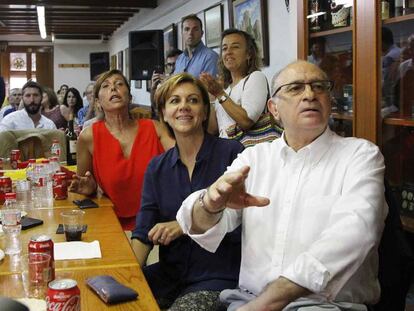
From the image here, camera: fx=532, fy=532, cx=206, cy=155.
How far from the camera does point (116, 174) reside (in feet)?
9.21

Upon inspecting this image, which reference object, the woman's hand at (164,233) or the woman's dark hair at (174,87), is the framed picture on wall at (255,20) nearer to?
the woman's dark hair at (174,87)

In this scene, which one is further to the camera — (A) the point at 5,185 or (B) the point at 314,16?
(B) the point at 314,16

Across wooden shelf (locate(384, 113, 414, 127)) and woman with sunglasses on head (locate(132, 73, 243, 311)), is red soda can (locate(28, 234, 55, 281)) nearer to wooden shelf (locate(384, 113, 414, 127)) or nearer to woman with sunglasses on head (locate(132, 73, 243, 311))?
woman with sunglasses on head (locate(132, 73, 243, 311))

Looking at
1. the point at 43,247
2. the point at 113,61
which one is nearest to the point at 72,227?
the point at 43,247

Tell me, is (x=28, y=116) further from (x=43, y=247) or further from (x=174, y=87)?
(x=43, y=247)

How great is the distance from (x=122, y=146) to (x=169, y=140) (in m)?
0.26

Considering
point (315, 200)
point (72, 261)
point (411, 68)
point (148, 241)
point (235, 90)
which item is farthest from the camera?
point (235, 90)

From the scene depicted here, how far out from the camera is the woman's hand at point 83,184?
275 centimetres

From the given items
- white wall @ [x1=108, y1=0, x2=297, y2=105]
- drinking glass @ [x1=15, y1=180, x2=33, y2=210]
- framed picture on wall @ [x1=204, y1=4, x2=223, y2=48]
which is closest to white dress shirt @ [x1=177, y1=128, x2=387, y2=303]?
drinking glass @ [x1=15, y1=180, x2=33, y2=210]

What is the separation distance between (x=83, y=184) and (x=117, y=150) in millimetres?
251

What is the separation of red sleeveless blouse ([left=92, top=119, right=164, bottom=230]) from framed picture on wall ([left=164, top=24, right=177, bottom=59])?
4593 mm

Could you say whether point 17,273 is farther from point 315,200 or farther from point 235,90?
point 235,90

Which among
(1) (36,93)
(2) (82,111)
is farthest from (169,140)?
(2) (82,111)

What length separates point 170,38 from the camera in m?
7.55
